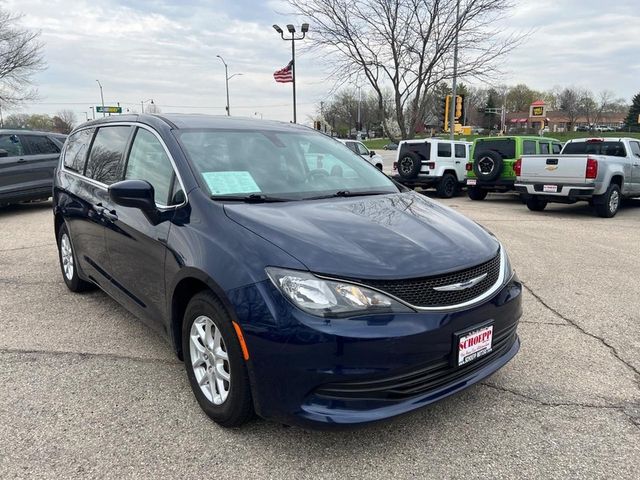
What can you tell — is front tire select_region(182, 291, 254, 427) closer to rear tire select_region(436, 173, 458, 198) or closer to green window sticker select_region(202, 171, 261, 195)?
green window sticker select_region(202, 171, 261, 195)

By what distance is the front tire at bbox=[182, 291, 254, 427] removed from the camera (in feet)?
7.98

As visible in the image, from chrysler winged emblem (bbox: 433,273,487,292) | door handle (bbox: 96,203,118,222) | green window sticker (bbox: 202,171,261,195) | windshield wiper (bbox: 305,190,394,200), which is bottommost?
chrysler winged emblem (bbox: 433,273,487,292)

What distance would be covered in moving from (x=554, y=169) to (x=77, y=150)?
31.0 ft

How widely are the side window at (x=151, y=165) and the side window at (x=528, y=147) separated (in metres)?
12.1

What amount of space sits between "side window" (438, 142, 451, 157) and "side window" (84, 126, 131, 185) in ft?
40.5

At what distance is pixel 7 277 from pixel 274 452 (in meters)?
4.63

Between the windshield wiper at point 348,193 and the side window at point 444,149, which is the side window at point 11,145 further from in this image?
the side window at point 444,149

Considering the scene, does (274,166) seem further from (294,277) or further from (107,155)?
(107,155)

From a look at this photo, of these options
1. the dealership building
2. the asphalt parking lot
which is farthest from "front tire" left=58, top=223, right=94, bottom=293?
the dealership building

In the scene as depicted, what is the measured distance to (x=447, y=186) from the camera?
1534 centimetres

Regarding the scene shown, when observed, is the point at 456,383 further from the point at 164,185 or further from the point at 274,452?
the point at 164,185

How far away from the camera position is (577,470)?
7.72 feet

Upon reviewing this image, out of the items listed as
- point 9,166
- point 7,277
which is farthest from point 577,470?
point 9,166

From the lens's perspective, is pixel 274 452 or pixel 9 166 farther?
pixel 9 166
